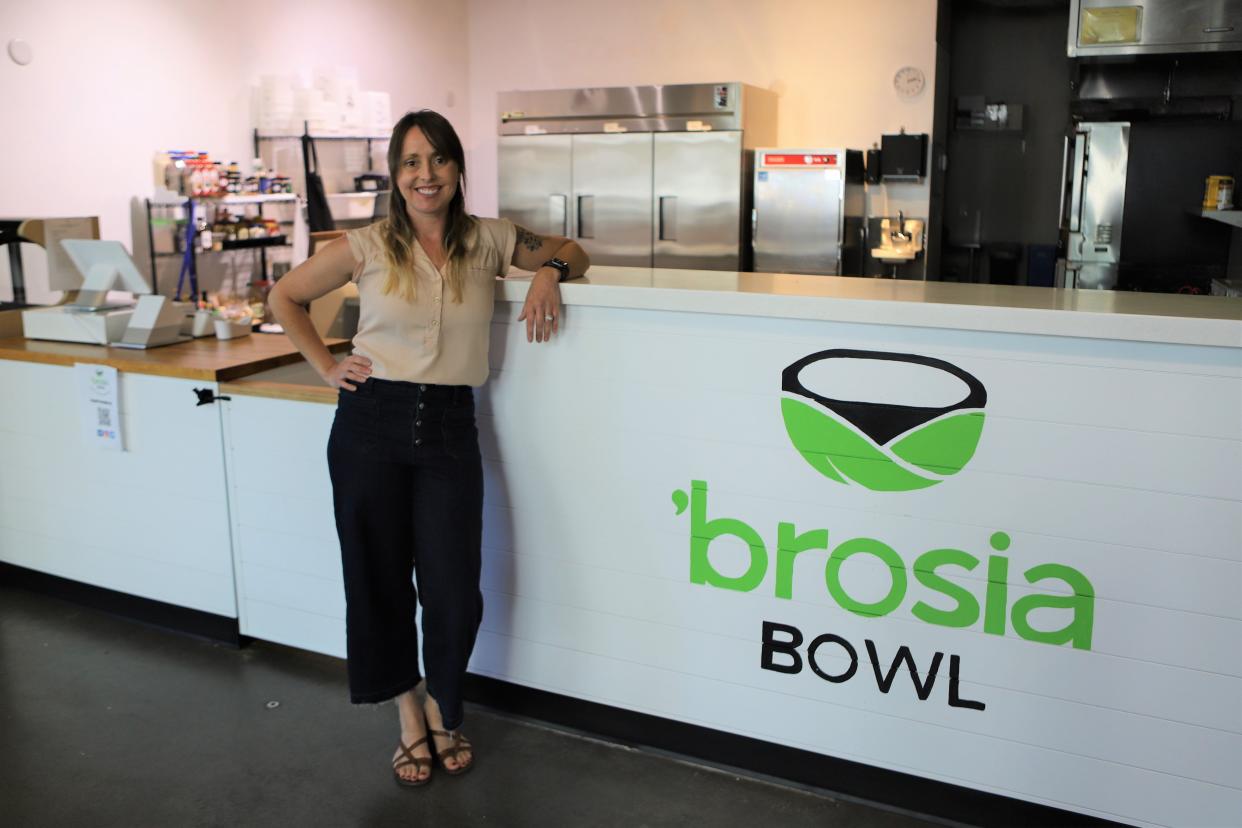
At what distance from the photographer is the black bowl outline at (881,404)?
2164mm

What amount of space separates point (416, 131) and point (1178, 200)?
4098 mm

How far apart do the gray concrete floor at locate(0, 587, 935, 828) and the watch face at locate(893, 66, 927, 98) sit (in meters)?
5.00

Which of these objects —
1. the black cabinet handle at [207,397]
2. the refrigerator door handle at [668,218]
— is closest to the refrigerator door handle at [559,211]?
the refrigerator door handle at [668,218]

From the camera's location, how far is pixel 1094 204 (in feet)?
16.9

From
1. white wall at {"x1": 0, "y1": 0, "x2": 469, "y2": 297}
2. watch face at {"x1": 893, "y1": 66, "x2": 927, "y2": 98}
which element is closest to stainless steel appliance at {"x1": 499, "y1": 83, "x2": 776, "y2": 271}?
watch face at {"x1": 893, "y1": 66, "x2": 927, "y2": 98}

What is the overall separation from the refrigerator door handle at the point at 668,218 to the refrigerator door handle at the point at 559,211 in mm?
642

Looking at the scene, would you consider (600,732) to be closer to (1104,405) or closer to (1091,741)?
(1091,741)

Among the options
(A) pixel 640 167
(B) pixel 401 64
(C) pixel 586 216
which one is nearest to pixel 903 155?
(A) pixel 640 167

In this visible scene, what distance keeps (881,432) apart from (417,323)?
3.34 ft

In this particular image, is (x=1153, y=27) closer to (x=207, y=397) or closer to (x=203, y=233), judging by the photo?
(x=207, y=397)

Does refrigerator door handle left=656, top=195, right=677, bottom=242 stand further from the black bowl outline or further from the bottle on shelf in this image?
the black bowl outline

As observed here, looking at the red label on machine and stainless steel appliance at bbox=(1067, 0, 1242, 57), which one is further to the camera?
the red label on machine

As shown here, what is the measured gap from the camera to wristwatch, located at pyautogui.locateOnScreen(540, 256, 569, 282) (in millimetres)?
2516

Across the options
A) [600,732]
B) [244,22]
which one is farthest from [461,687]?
[244,22]
